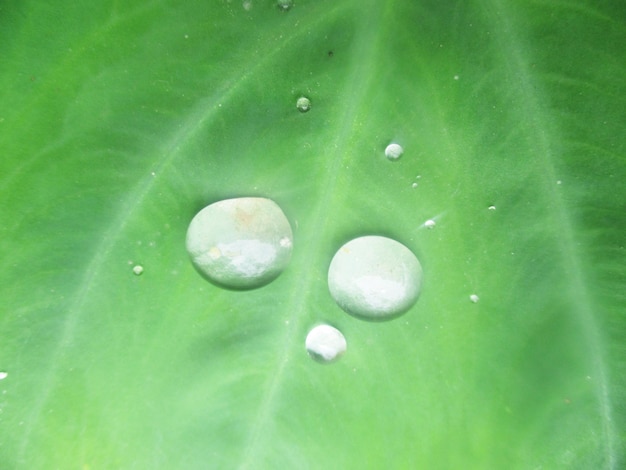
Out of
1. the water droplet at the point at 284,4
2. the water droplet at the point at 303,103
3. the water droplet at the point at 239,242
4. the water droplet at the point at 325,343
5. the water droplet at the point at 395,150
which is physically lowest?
the water droplet at the point at 325,343

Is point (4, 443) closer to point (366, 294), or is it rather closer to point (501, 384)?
point (366, 294)

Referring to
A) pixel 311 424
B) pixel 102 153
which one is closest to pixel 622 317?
pixel 311 424

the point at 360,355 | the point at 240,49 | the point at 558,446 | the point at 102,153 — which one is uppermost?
the point at 240,49

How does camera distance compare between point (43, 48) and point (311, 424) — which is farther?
point (311, 424)

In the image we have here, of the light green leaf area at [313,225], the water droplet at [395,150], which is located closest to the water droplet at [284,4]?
the light green leaf area at [313,225]

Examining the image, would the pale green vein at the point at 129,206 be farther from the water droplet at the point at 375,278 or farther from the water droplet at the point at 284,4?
the water droplet at the point at 375,278

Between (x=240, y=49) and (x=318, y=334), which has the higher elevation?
(x=240, y=49)
